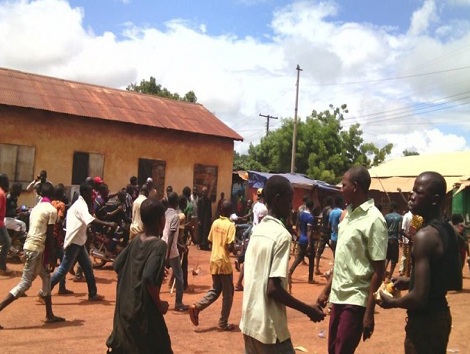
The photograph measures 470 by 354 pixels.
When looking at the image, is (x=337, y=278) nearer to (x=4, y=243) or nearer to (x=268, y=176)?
(x=4, y=243)

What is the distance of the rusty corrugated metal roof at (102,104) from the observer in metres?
14.5

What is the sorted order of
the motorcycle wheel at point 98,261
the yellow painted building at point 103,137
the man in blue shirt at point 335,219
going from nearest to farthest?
1. the man in blue shirt at point 335,219
2. the motorcycle wheel at point 98,261
3. the yellow painted building at point 103,137

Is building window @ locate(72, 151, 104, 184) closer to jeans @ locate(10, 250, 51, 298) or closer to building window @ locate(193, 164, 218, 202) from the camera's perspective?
building window @ locate(193, 164, 218, 202)

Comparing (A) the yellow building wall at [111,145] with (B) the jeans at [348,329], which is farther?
(A) the yellow building wall at [111,145]

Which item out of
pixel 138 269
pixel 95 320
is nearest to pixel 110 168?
pixel 95 320

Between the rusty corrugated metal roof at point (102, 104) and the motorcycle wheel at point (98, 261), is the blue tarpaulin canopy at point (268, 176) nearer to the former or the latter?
the rusty corrugated metal roof at point (102, 104)

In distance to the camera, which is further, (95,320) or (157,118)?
(157,118)

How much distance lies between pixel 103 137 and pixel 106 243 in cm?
607

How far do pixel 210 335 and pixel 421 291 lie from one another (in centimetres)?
361

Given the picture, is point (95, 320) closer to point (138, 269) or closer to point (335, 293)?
point (138, 269)

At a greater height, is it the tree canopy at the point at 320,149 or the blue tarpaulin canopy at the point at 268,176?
the tree canopy at the point at 320,149

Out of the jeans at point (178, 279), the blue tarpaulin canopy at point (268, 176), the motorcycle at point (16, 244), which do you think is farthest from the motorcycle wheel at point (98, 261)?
the blue tarpaulin canopy at point (268, 176)

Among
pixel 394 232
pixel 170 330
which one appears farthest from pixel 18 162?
pixel 394 232

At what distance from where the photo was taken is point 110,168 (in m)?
15.4
